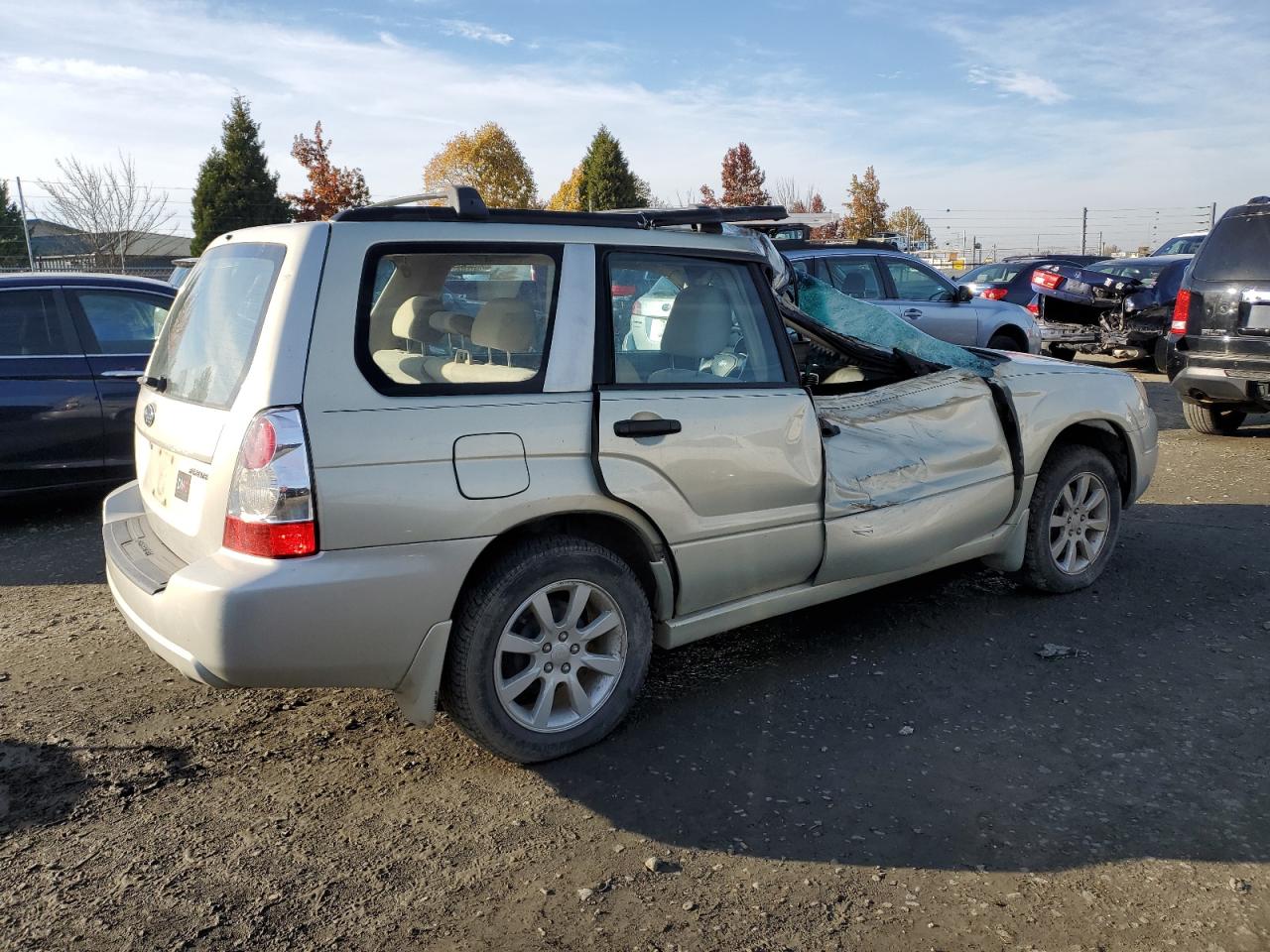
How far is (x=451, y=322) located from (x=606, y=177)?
40.4 metres

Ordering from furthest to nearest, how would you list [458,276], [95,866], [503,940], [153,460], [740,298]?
[740,298], [153,460], [458,276], [95,866], [503,940]

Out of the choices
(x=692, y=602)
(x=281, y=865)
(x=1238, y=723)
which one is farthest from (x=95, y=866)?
(x=1238, y=723)

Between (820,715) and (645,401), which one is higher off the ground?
(645,401)

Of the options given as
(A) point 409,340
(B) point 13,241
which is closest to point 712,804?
(A) point 409,340

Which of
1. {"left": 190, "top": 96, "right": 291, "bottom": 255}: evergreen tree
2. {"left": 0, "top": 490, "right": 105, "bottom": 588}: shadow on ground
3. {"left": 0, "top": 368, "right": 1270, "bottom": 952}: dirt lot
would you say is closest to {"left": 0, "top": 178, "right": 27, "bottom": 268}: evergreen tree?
{"left": 190, "top": 96, "right": 291, "bottom": 255}: evergreen tree

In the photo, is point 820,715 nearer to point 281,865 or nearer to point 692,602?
point 692,602

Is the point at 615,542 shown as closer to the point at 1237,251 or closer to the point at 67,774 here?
the point at 67,774

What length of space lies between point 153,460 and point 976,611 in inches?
146

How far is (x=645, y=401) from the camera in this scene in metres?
3.60

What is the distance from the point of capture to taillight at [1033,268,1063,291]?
48.9 ft

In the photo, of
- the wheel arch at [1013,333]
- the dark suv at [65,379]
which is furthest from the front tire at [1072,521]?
the wheel arch at [1013,333]

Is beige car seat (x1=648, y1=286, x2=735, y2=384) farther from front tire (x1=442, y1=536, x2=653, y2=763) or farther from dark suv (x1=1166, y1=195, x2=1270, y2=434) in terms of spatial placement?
dark suv (x1=1166, y1=195, x2=1270, y2=434)

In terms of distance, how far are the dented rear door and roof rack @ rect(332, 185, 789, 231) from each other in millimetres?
906

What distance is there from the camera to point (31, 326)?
661 cm
